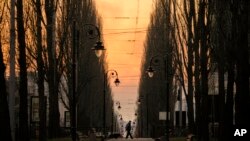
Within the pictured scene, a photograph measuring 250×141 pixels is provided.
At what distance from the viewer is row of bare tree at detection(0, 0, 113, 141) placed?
91.3 ft

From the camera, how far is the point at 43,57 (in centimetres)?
4288

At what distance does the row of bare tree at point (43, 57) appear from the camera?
27.8 m

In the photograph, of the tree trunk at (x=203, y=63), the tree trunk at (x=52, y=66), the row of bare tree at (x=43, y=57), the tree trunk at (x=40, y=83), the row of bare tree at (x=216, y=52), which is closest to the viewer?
the row of bare tree at (x=216, y=52)

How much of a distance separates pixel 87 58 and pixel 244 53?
3904 centimetres

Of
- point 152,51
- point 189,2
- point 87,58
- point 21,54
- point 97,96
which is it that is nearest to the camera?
point 21,54

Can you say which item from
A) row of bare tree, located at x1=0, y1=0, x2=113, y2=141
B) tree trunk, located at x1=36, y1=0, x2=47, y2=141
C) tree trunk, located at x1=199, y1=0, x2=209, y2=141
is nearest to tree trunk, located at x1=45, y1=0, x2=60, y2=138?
row of bare tree, located at x1=0, y1=0, x2=113, y2=141

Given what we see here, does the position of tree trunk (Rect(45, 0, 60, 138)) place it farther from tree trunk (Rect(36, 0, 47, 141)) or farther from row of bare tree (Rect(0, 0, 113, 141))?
tree trunk (Rect(36, 0, 47, 141))

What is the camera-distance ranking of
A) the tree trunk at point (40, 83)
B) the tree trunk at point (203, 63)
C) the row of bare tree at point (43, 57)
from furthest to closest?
the tree trunk at point (40, 83)
the tree trunk at point (203, 63)
the row of bare tree at point (43, 57)

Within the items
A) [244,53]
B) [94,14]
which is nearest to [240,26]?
[244,53]

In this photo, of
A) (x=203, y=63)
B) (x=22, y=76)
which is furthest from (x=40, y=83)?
(x=203, y=63)

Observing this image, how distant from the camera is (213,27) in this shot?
29.5 meters

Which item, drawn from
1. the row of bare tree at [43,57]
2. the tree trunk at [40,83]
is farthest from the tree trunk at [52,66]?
the tree trunk at [40,83]

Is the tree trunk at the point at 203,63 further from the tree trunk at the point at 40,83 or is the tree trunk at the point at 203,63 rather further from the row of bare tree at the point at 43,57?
the tree trunk at the point at 40,83

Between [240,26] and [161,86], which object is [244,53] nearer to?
[240,26]
